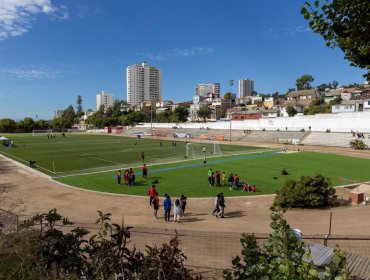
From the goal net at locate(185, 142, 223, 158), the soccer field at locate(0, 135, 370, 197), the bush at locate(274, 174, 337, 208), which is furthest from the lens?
the goal net at locate(185, 142, 223, 158)

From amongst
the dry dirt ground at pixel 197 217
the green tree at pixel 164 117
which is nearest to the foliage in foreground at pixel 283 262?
the dry dirt ground at pixel 197 217

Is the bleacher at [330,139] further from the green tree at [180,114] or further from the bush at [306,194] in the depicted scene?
the green tree at [180,114]

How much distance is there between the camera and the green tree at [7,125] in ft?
406

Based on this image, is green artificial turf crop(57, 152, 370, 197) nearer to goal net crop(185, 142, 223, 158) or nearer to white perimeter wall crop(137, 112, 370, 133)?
goal net crop(185, 142, 223, 158)

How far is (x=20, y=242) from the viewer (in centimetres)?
493

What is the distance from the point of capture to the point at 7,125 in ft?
411

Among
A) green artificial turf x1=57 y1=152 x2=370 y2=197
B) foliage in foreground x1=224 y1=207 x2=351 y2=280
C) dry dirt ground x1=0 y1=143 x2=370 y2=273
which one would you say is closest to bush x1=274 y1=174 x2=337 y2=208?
dry dirt ground x1=0 y1=143 x2=370 y2=273

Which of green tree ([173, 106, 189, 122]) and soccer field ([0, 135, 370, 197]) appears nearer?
soccer field ([0, 135, 370, 197])

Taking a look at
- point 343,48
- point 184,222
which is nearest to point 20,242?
point 343,48

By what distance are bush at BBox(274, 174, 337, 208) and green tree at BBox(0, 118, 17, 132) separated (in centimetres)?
13184

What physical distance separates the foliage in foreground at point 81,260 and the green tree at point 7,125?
453 feet


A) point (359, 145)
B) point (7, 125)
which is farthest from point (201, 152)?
point (7, 125)

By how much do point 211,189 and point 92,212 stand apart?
9662 mm

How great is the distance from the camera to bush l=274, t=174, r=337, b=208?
18.3 meters
